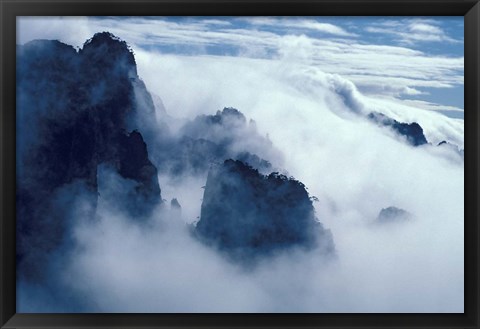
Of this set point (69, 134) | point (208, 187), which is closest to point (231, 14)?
point (208, 187)

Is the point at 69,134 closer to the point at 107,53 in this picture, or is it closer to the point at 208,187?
the point at 107,53

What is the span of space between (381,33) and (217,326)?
1.45 m

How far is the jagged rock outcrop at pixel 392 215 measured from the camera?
8.69ft

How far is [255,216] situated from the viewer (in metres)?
2.64

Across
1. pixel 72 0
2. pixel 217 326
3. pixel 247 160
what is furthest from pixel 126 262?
pixel 72 0

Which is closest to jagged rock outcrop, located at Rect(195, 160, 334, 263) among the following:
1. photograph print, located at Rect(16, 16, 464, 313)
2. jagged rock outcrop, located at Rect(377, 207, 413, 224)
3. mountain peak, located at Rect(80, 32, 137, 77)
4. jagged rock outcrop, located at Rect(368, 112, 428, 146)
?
photograph print, located at Rect(16, 16, 464, 313)

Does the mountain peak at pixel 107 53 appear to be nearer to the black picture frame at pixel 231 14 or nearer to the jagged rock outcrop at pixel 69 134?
the jagged rock outcrop at pixel 69 134

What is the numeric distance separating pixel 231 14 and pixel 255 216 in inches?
34.3

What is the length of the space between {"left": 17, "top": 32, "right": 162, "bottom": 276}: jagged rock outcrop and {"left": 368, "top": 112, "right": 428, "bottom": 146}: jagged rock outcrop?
987 millimetres

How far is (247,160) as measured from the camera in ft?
8.75

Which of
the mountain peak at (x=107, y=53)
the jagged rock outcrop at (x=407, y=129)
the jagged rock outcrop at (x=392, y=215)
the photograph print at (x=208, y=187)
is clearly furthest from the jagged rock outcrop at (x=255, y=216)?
the mountain peak at (x=107, y=53)

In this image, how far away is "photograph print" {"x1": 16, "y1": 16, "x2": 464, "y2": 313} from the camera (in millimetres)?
2641

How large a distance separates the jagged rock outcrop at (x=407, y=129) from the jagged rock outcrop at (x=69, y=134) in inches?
38.9

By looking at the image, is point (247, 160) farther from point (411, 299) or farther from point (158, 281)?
point (411, 299)
